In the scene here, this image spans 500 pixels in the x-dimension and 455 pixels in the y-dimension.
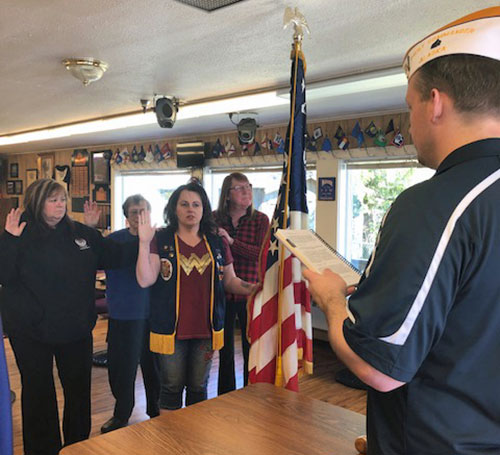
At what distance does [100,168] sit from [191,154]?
2161 mm

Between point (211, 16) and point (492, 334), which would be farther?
point (211, 16)

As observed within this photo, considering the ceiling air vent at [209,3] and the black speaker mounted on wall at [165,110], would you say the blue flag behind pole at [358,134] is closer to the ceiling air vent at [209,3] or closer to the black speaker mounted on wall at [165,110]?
the black speaker mounted on wall at [165,110]

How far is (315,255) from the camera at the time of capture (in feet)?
4.71

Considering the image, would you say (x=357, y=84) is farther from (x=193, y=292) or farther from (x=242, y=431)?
(x=242, y=431)

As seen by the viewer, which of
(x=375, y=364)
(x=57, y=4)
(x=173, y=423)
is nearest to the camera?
(x=375, y=364)

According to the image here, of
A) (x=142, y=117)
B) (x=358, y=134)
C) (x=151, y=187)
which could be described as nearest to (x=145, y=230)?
(x=142, y=117)

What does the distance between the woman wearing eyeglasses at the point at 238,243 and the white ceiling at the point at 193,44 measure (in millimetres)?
810

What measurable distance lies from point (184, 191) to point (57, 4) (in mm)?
1056

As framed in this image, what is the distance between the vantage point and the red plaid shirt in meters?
3.41

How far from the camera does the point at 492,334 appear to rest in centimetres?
92

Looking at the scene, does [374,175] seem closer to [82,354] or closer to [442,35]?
[82,354]

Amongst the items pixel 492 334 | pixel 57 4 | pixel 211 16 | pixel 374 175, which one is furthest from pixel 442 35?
pixel 374 175

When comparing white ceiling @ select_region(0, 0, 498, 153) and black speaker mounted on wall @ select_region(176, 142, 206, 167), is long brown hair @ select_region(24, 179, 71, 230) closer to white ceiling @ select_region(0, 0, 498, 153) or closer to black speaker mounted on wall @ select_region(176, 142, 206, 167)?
white ceiling @ select_region(0, 0, 498, 153)

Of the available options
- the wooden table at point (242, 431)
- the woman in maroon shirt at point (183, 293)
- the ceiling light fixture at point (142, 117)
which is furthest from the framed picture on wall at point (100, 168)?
the wooden table at point (242, 431)
